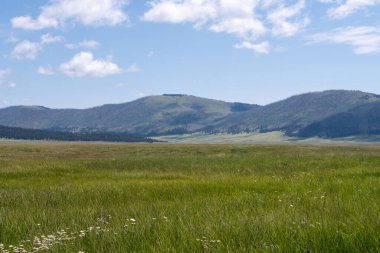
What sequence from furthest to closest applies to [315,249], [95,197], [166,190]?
1. [166,190]
2. [95,197]
3. [315,249]

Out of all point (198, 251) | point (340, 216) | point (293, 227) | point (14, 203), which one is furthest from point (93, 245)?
point (14, 203)

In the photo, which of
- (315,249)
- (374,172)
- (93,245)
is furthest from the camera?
(374,172)

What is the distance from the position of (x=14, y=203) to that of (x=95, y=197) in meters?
2.12

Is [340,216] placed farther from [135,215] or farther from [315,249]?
[135,215]

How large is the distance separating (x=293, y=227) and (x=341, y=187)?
22.1 feet

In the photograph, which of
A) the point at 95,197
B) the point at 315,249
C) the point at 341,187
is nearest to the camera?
the point at 315,249

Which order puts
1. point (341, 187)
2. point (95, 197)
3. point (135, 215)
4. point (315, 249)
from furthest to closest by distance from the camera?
point (95, 197), point (341, 187), point (135, 215), point (315, 249)

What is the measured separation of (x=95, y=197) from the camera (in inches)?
478

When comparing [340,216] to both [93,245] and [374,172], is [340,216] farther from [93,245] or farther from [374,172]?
[374,172]

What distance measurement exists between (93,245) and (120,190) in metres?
8.41

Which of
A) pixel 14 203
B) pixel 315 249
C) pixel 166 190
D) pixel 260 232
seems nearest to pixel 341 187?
Result: pixel 166 190

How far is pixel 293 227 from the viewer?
5.23 m

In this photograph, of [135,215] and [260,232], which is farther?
[135,215]

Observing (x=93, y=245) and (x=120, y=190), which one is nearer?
(x=93, y=245)
